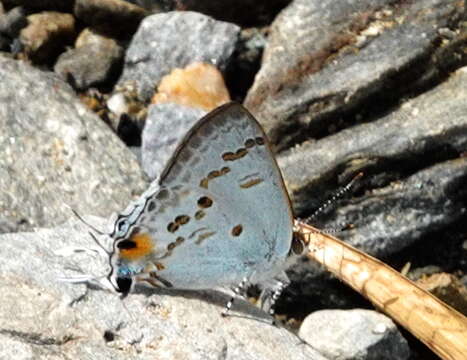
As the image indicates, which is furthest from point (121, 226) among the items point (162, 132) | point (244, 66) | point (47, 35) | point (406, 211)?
point (47, 35)

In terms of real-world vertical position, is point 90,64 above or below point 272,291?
above

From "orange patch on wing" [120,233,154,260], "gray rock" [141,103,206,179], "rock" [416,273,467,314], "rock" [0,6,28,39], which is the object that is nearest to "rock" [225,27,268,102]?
"gray rock" [141,103,206,179]

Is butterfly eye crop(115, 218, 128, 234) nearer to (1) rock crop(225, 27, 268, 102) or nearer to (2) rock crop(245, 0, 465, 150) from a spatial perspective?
(2) rock crop(245, 0, 465, 150)

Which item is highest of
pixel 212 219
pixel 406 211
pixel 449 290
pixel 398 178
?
pixel 212 219

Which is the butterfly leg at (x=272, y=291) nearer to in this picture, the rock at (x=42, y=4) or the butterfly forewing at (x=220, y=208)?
the butterfly forewing at (x=220, y=208)

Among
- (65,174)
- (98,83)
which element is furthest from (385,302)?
(98,83)

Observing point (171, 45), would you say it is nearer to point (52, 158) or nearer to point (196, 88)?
point (196, 88)

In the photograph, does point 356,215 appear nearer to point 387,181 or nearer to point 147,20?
point 387,181

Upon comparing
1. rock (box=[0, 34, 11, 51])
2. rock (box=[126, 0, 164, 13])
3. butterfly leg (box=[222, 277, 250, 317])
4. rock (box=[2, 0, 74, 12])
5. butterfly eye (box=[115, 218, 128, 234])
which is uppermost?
butterfly eye (box=[115, 218, 128, 234])
